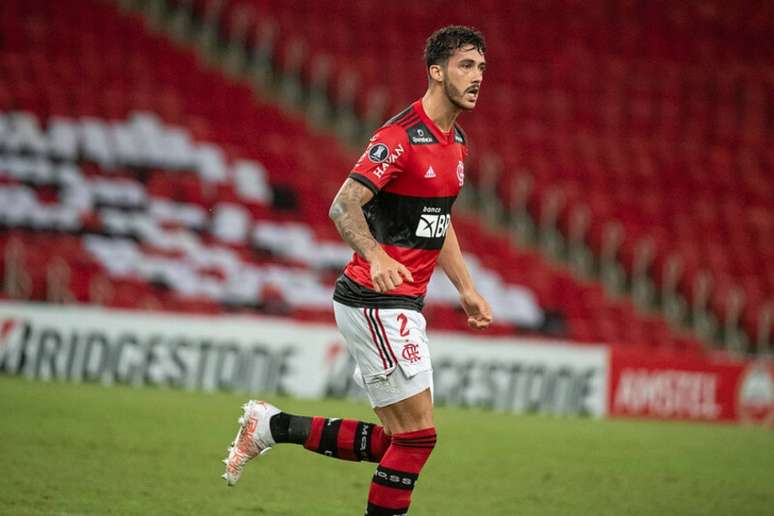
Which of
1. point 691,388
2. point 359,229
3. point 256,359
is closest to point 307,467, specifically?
point 359,229

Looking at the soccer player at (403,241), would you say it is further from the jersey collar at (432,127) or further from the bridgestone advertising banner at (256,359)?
the bridgestone advertising banner at (256,359)

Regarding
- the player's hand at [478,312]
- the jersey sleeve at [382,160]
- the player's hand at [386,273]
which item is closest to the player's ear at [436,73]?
the jersey sleeve at [382,160]

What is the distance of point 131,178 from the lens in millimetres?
17750

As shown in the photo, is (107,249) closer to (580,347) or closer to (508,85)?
(580,347)

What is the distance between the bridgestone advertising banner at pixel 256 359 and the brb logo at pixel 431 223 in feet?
27.0

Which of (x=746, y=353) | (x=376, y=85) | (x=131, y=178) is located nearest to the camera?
(x=131, y=178)

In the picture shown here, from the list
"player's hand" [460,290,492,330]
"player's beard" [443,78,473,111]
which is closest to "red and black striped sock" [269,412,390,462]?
"player's hand" [460,290,492,330]

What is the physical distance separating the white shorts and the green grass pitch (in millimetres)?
1405

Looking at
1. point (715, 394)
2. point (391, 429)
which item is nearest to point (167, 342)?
point (715, 394)

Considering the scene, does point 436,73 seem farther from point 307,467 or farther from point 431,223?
point 307,467

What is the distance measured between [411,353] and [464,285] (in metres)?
0.77

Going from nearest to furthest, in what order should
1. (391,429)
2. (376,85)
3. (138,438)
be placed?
1. (391,429)
2. (138,438)
3. (376,85)

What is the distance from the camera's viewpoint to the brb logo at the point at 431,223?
5930 mm

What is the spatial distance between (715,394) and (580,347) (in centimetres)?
212
